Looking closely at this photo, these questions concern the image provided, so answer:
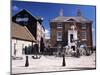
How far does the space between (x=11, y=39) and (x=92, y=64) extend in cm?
111

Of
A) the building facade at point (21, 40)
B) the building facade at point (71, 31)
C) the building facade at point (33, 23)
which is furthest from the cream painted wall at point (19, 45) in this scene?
the building facade at point (71, 31)

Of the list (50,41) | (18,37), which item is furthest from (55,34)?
(18,37)

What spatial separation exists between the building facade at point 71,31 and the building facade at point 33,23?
0.13 metres

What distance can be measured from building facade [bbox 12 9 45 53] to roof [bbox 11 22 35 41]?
3 cm

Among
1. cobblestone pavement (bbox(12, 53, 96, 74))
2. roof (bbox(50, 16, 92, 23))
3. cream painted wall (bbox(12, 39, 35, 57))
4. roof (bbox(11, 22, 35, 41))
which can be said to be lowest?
cobblestone pavement (bbox(12, 53, 96, 74))

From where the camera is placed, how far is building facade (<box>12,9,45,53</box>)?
8.35ft

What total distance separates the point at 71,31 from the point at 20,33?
0.65 m

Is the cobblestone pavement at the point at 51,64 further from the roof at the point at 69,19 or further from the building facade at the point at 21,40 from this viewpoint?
the roof at the point at 69,19

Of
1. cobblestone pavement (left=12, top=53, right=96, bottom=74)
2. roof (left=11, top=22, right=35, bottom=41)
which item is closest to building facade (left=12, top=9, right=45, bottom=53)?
roof (left=11, top=22, right=35, bottom=41)

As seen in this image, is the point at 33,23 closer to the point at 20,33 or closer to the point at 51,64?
the point at 20,33

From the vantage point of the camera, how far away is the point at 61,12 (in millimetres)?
2744

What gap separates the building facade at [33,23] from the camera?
8.35 feet

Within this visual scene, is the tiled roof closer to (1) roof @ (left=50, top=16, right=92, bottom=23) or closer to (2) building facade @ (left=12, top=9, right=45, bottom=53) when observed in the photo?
(1) roof @ (left=50, top=16, right=92, bottom=23)

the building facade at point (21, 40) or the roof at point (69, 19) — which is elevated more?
the roof at point (69, 19)
